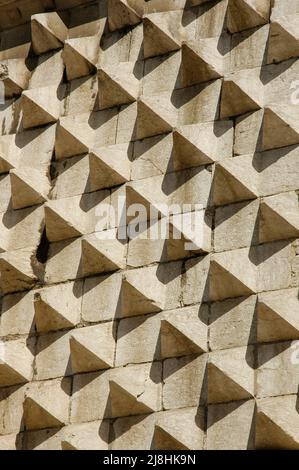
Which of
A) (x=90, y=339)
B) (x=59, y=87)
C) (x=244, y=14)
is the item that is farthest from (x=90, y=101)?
(x=90, y=339)

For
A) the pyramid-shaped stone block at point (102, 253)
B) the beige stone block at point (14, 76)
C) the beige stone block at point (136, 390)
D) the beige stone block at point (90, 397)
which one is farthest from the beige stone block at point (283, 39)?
the beige stone block at point (90, 397)

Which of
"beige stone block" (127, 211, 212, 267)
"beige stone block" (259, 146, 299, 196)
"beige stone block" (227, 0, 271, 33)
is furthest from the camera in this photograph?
"beige stone block" (227, 0, 271, 33)

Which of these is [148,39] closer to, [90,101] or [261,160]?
[90,101]

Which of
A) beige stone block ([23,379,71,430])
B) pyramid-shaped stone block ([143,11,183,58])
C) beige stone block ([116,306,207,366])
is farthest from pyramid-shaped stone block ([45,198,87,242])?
pyramid-shaped stone block ([143,11,183,58])

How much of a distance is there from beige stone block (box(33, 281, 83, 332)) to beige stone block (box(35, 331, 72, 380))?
8 cm

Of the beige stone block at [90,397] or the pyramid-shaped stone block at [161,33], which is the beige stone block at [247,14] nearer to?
the pyramid-shaped stone block at [161,33]

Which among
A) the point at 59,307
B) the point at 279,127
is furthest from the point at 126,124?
the point at 59,307

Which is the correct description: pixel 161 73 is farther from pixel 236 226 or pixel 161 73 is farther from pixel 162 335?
pixel 162 335

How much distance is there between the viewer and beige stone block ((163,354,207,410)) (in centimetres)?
1105

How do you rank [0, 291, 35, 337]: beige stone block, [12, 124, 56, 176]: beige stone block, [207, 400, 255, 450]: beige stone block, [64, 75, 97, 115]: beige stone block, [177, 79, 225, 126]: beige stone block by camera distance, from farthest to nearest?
[64, 75, 97, 115]: beige stone block
[12, 124, 56, 176]: beige stone block
[177, 79, 225, 126]: beige stone block
[0, 291, 35, 337]: beige stone block
[207, 400, 255, 450]: beige stone block

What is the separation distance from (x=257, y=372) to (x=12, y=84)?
12.6ft

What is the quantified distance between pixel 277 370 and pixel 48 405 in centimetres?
182

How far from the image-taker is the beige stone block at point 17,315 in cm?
1202

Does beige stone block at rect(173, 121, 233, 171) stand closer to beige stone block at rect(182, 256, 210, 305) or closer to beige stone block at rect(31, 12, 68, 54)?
beige stone block at rect(182, 256, 210, 305)
